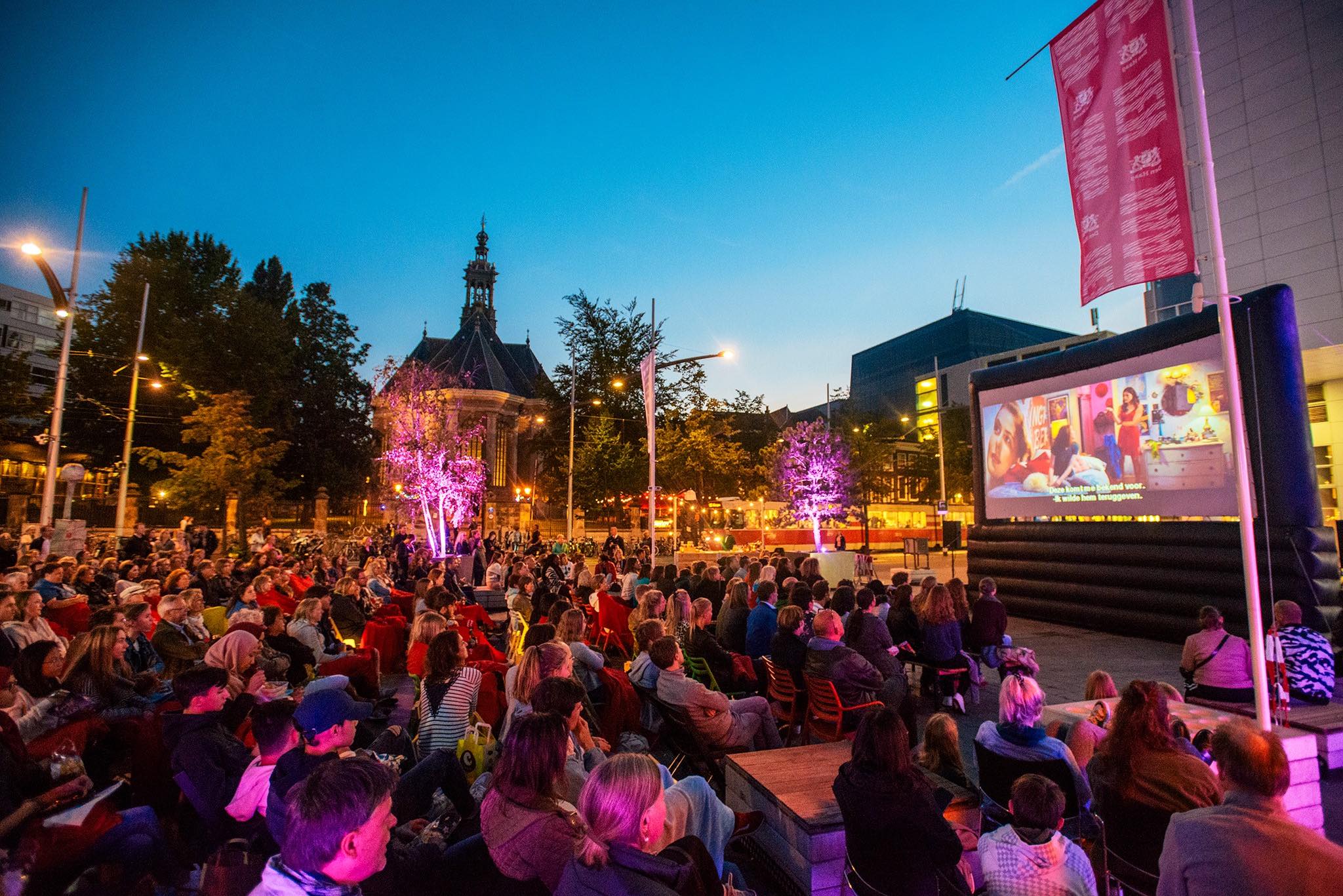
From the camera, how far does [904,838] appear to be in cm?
266

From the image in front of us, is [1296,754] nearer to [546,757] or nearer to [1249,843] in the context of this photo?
[1249,843]

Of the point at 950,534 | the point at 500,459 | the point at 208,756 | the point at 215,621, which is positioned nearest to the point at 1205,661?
the point at 208,756

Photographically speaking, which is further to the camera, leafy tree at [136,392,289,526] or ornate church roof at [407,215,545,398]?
ornate church roof at [407,215,545,398]

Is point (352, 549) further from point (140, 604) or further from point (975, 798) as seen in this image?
point (975, 798)

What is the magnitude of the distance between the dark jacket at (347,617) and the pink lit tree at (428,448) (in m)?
16.2

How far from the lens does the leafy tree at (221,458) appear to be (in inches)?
906

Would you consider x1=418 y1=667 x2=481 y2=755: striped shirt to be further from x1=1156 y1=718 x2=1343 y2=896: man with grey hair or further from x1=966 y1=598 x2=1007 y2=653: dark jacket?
x1=966 y1=598 x2=1007 y2=653: dark jacket

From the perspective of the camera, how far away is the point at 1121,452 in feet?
37.6

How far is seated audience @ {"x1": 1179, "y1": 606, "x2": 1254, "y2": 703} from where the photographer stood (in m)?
5.68

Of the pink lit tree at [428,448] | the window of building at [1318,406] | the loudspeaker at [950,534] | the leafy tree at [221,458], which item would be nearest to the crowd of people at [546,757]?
the window of building at [1318,406]

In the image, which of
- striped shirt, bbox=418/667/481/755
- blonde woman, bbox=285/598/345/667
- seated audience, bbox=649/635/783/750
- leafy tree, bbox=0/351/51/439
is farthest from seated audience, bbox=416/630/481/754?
leafy tree, bbox=0/351/51/439

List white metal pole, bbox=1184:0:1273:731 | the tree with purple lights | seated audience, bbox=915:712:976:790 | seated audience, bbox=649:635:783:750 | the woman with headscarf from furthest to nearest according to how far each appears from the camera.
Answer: the tree with purple lights, the woman with headscarf, seated audience, bbox=649:635:783:750, white metal pole, bbox=1184:0:1273:731, seated audience, bbox=915:712:976:790

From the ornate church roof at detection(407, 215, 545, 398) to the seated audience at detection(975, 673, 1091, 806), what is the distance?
155 ft

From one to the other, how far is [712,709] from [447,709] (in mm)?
1776
